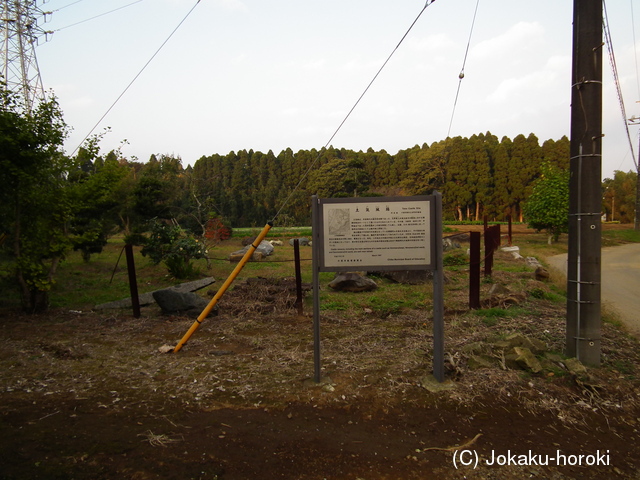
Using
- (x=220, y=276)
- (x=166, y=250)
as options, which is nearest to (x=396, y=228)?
(x=220, y=276)

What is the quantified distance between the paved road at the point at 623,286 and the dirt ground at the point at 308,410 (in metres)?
1.21

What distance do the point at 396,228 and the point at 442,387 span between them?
1.56 m

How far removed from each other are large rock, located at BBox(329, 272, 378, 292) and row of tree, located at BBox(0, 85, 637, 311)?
2125mm

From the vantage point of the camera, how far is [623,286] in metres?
9.47

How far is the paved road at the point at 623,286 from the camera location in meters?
6.71

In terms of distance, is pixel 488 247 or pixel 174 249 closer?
pixel 488 247

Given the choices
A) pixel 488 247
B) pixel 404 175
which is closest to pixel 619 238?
pixel 404 175

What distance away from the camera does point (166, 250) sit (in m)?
12.6

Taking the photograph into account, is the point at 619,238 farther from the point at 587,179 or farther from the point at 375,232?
the point at 375,232

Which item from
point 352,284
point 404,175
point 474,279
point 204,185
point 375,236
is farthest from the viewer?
point 404,175

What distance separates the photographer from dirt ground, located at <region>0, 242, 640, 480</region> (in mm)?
2838

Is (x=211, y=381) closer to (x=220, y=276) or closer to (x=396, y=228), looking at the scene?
(x=396, y=228)

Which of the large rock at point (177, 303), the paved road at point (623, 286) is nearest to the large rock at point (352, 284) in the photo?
the large rock at point (177, 303)

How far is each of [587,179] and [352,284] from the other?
225 inches
